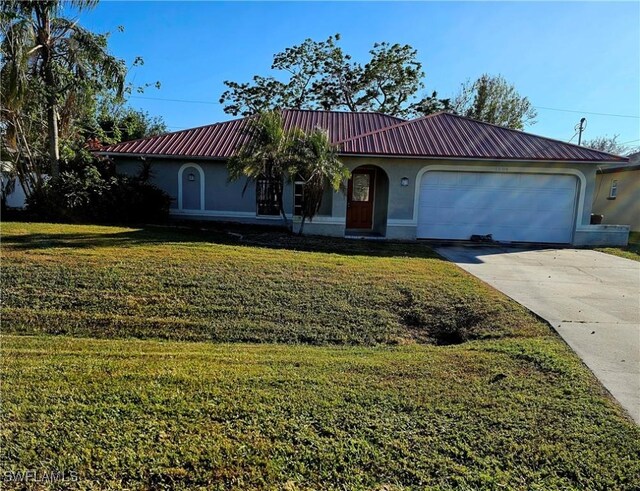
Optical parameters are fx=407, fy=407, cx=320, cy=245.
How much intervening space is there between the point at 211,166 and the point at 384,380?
43.6ft

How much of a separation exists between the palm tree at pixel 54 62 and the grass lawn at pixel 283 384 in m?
8.29

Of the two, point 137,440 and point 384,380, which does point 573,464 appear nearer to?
point 384,380

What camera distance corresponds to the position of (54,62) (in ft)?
43.3

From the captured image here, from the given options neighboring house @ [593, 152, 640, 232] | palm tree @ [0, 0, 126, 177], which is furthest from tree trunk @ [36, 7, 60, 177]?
neighboring house @ [593, 152, 640, 232]

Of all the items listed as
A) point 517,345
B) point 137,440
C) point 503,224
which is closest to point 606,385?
point 517,345

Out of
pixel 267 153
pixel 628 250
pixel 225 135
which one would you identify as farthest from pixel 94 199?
pixel 628 250

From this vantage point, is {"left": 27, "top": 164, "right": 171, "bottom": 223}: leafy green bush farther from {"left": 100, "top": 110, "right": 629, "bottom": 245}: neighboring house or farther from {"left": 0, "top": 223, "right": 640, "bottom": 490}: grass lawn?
{"left": 0, "top": 223, "right": 640, "bottom": 490}: grass lawn

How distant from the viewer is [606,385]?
156 inches

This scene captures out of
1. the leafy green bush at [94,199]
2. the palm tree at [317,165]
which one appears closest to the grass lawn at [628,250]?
the palm tree at [317,165]

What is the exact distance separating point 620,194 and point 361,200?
1326 centimetres

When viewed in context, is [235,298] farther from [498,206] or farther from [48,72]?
[48,72]

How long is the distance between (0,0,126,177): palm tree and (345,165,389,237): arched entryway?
29.4ft

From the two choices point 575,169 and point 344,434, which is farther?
point 575,169

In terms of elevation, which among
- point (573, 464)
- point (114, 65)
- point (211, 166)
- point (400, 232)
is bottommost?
point (573, 464)
